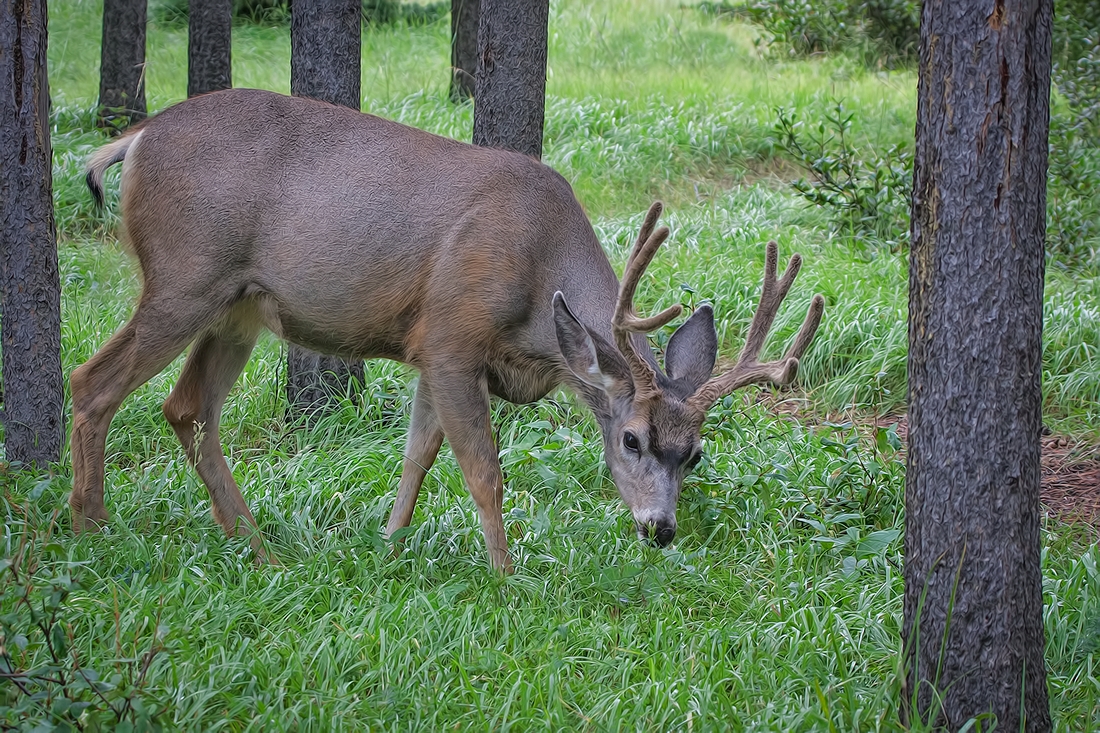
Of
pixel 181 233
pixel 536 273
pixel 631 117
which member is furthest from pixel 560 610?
pixel 631 117

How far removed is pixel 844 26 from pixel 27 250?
37.2ft

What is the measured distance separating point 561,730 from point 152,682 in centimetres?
129

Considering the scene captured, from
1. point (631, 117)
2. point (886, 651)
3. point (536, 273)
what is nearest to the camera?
point (886, 651)

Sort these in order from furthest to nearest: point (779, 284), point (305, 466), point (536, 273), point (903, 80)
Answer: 1. point (903, 80)
2. point (305, 466)
3. point (536, 273)
4. point (779, 284)

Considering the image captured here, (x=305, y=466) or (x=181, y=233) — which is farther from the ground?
(x=181, y=233)

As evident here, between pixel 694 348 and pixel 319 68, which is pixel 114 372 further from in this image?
pixel 694 348

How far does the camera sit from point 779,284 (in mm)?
4891

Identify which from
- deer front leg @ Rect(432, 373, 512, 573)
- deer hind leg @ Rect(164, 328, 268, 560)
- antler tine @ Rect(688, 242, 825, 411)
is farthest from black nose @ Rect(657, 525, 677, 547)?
deer hind leg @ Rect(164, 328, 268, 560)

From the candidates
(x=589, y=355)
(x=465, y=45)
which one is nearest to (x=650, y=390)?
(x=589, y=355)

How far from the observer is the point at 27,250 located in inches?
206

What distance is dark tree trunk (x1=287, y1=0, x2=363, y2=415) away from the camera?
20.8 ft

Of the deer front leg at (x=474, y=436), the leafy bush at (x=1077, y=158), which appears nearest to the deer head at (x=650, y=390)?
the deer front leg at (x=474, y=436)

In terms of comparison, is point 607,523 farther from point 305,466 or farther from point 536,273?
point 305,466

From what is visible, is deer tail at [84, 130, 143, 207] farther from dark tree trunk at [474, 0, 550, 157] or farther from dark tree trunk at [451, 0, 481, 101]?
dark tree trunk at [451, 0, 481, 101]
